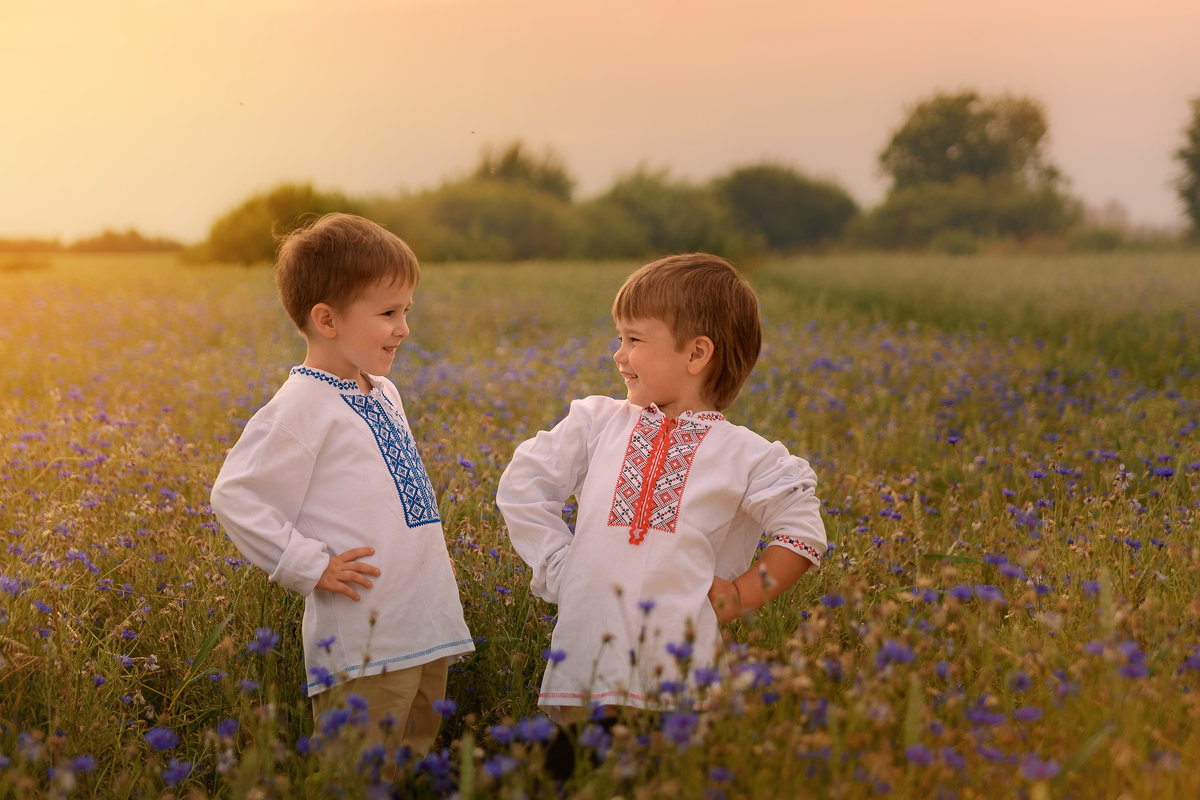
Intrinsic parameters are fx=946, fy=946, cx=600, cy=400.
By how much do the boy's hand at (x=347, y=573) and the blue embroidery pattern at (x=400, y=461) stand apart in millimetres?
185

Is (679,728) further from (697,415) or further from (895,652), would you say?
(697,415)

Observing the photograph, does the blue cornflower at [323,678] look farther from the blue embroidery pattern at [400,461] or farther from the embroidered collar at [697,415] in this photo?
the embroidered collar at [697,415]

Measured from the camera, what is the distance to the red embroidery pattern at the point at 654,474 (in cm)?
250

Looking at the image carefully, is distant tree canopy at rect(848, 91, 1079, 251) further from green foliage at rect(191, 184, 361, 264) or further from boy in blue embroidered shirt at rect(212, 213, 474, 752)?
boy in blue embroidered shirt at rect(212, 213, 474, 752)

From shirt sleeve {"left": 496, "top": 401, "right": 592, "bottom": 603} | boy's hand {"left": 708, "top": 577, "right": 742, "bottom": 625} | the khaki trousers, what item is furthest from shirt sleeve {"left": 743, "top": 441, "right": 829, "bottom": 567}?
the khaki trousers

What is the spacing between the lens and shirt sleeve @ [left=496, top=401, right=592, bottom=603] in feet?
8.70

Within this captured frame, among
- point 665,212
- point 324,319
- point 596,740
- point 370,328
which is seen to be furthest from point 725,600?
point 665,212

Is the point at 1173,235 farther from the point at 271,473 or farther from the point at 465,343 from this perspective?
the point at 271,473

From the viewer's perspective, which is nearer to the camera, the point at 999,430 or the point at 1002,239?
the point at 999,430

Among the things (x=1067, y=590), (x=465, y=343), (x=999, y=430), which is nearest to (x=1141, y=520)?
(x=1067, y=590)

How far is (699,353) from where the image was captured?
266cm

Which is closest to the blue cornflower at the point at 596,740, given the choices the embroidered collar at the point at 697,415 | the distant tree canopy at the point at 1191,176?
the embroidered collar at the point at 697,415

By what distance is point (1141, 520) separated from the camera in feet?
12.3

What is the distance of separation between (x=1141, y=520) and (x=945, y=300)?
8.24 m
